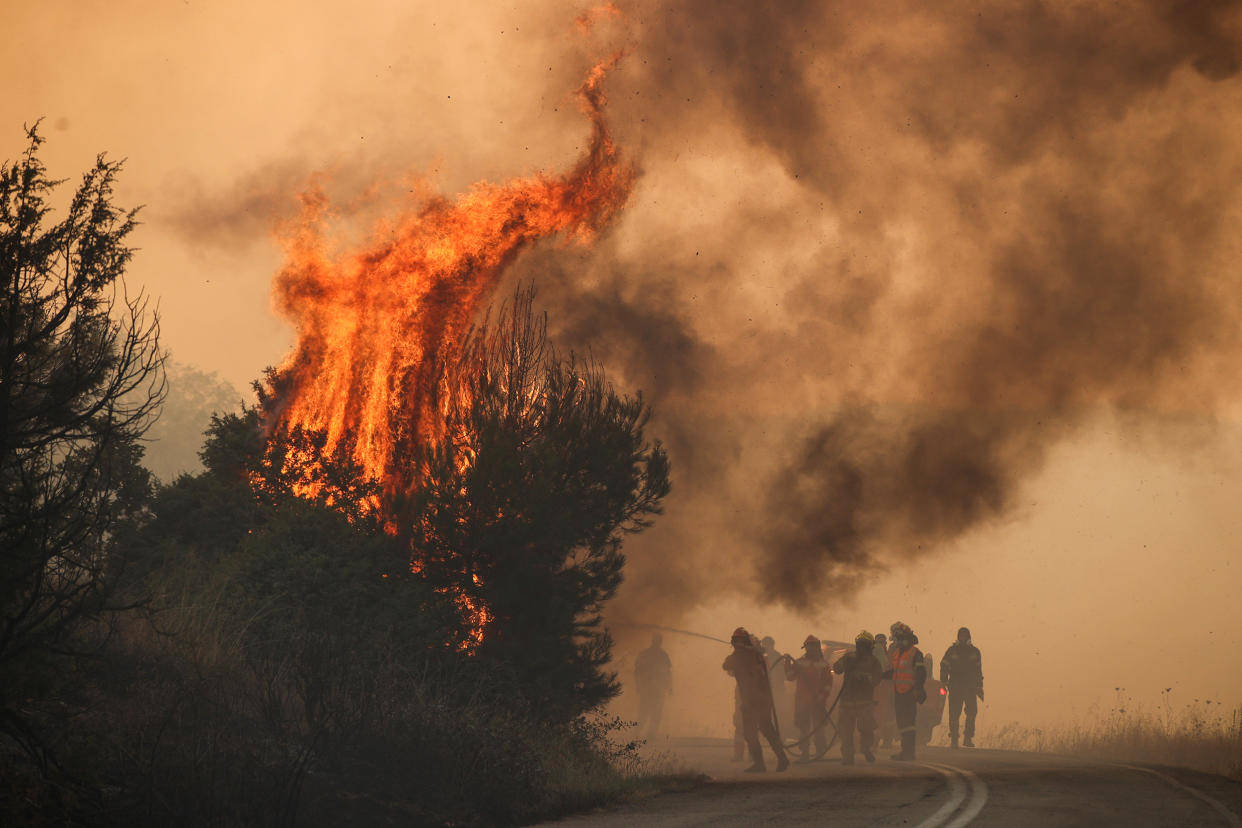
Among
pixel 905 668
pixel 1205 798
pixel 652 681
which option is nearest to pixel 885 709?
pixel 905 668

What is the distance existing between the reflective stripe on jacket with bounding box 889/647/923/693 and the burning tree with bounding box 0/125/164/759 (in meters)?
14.8

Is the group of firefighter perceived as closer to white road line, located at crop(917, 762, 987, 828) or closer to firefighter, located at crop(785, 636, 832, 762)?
firefighter, located at crop(785, 636, 832, 762)

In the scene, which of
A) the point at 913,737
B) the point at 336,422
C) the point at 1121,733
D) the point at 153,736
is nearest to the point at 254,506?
the point at 336,422

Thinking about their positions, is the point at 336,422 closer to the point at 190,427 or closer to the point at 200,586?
the point at 200,586

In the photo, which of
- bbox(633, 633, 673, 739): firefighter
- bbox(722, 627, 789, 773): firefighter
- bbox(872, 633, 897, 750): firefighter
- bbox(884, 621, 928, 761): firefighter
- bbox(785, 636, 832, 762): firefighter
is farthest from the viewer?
bbox(633, 633, 673, 739): firefighter

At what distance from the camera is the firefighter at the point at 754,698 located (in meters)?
18.8

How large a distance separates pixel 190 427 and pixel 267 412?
71.3 m

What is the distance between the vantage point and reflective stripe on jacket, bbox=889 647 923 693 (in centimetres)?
2072

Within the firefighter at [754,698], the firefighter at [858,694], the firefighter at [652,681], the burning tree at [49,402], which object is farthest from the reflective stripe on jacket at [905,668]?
the burning tree at [49,402]

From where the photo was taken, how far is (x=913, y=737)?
20391 millimetres

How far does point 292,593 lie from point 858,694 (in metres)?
9.57

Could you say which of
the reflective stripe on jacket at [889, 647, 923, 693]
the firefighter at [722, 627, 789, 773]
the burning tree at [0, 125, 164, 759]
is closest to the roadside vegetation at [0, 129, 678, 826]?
the burning tree at [0, 125, 164, 759]

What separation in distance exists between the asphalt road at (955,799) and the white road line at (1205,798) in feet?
0.03

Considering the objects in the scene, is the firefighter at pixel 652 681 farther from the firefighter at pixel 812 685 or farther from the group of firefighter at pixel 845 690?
the firefighter at pixel 812 685
